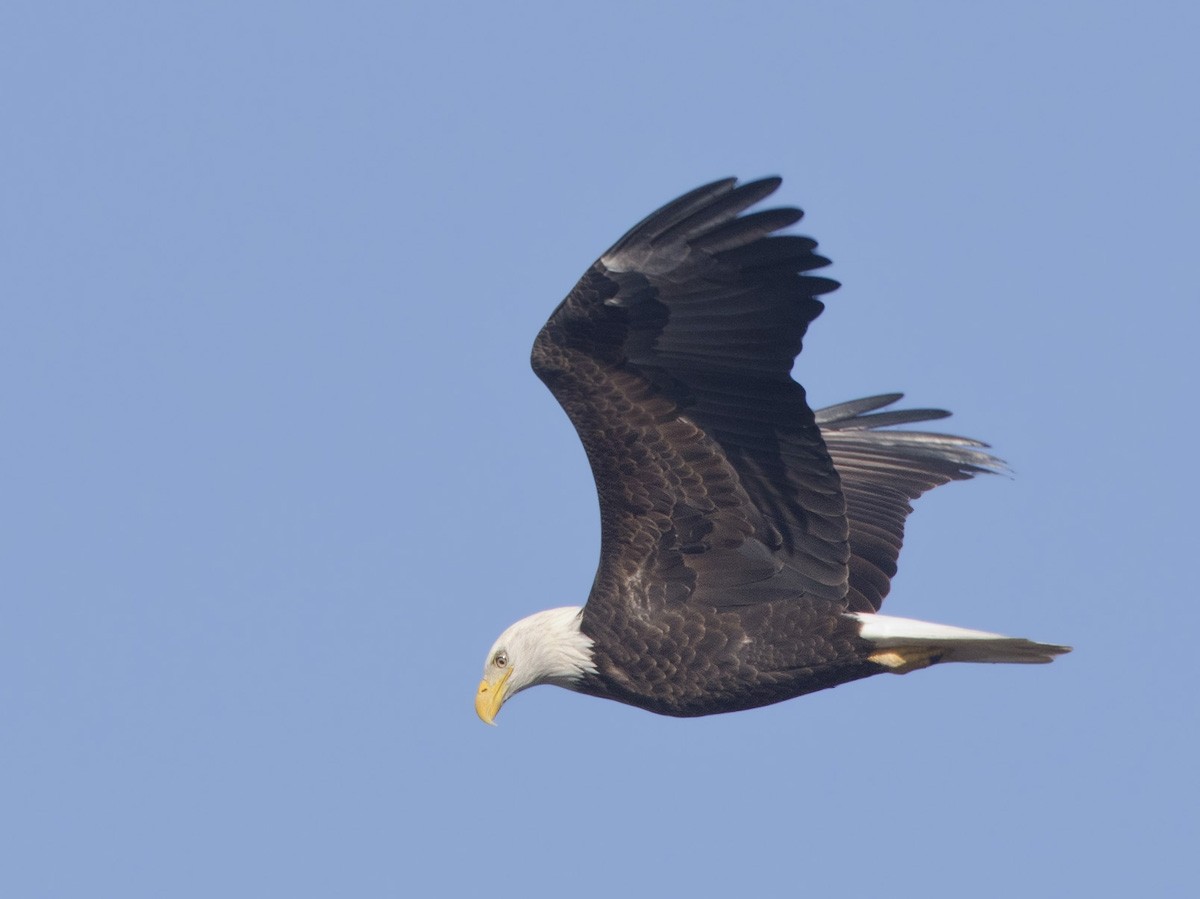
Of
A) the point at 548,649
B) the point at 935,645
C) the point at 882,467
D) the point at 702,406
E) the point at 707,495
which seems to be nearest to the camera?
the point at 702,406

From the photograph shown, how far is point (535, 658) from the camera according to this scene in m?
11.1

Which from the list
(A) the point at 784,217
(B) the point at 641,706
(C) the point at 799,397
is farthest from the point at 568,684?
(A) the point at 784,217

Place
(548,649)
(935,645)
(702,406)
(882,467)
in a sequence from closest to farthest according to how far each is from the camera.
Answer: (702,406)
(935,645)
(548,649)
(882,467)

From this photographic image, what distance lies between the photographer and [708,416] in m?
10.4

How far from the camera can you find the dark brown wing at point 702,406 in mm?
9844

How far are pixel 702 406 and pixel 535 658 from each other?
173 cm

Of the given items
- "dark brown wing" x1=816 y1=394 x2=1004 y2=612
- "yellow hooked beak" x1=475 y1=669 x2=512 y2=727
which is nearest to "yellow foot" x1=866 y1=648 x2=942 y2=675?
"dark brown wing" x1=816 y1=394 x2=1004 y2=612

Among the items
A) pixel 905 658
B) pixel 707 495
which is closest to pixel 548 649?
pixel 707 495

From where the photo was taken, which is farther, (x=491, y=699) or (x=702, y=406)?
(x=491, y=699)

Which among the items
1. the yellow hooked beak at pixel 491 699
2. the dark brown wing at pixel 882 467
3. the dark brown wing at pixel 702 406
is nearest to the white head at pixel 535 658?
the yellow hooked beak at pixel 491 699

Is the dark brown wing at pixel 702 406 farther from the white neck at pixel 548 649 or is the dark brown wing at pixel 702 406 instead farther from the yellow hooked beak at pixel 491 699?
the yellow hooked beak at pixel 491 699

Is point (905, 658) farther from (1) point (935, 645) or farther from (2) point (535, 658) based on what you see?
(2) point (535, 658)

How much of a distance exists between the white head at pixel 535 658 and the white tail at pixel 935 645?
1.46m

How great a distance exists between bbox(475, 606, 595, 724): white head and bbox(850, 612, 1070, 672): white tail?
4.79ft
